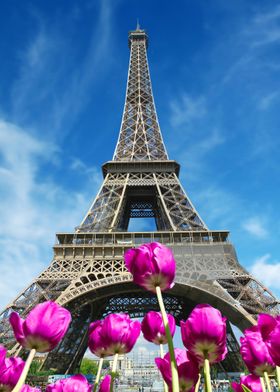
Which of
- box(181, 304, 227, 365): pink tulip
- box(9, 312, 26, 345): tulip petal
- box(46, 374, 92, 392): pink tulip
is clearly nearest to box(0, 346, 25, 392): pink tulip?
box(46, 374, 92, 392): pink tulip

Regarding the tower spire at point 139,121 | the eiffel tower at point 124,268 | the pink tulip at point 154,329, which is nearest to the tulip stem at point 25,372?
the pink tulip at point 154,329

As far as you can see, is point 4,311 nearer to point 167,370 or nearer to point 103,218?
point 103,218

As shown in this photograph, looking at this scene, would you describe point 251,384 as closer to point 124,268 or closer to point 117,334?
point 117,334

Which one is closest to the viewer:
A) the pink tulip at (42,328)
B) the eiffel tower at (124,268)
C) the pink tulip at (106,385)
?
the pink tulip at (42,328)

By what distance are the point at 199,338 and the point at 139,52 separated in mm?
49207

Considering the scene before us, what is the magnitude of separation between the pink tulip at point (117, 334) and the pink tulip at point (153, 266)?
33 cm

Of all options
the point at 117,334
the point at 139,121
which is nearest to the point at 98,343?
the point at 117,334

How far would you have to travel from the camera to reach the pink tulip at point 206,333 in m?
1.32

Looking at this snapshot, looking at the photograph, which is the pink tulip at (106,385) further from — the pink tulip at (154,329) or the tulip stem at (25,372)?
the tulip stem at (25,372)

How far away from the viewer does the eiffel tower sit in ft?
60.0

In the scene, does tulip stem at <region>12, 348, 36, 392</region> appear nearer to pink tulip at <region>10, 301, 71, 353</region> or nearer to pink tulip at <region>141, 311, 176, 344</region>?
pink tulip at <region>10, 301, 71, 353</region>

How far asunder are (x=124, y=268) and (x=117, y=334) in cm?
2000

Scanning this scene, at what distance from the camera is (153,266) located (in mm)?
1498

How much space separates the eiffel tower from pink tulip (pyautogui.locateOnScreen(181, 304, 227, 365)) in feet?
55.7
